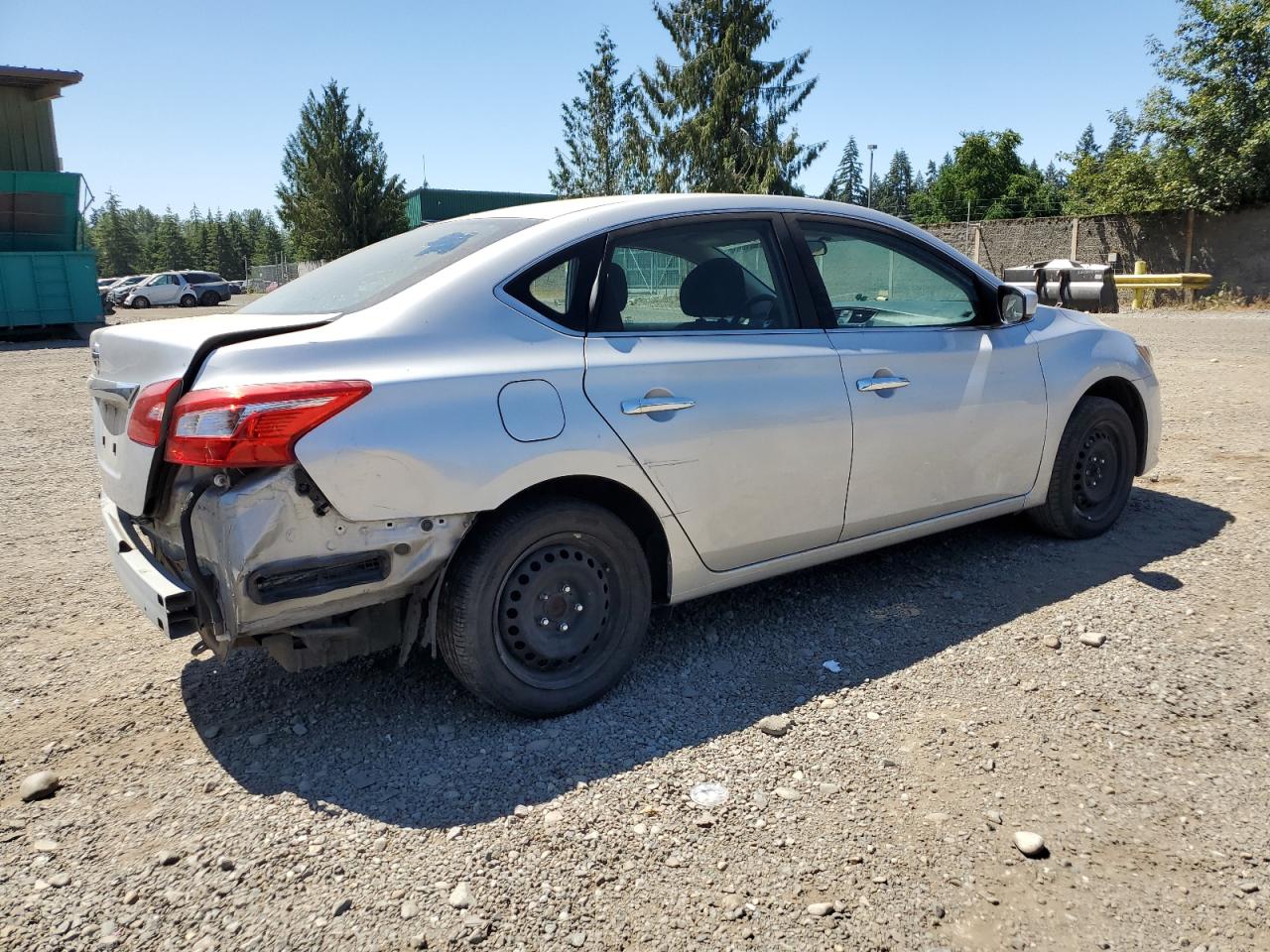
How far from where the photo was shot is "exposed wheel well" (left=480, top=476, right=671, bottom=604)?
122 inches

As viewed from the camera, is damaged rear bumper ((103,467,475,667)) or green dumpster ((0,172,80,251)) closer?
damaged rear bumper ((103,467,475,667))

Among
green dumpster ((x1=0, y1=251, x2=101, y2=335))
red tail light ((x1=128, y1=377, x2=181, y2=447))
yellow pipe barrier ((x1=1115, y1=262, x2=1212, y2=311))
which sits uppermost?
green dumpster ((x1=0, y1=251, x2=101, y2=335))

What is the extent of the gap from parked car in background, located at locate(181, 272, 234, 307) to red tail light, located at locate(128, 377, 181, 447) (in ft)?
146

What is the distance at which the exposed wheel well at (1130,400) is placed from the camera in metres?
4.90

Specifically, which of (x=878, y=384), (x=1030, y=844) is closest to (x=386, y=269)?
(x=878, y=384)

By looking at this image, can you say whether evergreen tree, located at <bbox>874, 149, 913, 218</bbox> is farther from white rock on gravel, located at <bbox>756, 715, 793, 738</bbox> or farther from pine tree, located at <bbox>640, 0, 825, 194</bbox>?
white rock on gravel, located at <bbox>756, 715, 793, 738</bbox>

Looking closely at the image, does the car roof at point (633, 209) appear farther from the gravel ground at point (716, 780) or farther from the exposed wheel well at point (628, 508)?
the gravel ground at point (716, 780)

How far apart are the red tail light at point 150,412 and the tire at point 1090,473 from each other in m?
3.96

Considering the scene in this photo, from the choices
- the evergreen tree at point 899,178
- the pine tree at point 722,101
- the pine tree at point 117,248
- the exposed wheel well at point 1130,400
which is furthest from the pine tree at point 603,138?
the evergreen tree at point 899,178

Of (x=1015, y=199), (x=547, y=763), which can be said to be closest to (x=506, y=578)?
(x=547, y=763)

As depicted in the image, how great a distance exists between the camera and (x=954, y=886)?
234 centimetres

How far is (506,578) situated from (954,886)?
5.13ft

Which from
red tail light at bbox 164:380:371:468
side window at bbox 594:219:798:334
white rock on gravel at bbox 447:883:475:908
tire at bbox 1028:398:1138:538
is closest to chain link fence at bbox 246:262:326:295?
tire at bbox 1028:398:1138:538

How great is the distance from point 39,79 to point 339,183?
1522 centimetres
